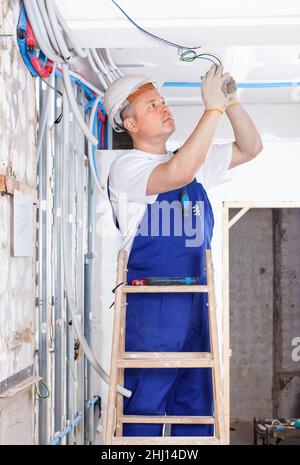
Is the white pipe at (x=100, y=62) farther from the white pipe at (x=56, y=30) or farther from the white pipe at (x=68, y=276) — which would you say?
the white pipe at (x=56, y=30)

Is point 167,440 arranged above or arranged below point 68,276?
below

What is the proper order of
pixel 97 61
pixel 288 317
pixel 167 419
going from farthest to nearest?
pixel 288 317
pixel 97 61
pixel 167 419

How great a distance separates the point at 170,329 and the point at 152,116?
914mm

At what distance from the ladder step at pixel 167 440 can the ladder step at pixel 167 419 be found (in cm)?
8

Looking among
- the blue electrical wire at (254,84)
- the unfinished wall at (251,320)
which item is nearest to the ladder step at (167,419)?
the blue electrical wire at (254,84)

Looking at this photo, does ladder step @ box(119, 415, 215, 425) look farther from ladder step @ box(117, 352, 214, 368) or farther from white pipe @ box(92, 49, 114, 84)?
white pipe @ box(92, 49, 114, 84)

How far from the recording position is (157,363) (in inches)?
97.7

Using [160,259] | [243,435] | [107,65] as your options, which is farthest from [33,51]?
[243,435]

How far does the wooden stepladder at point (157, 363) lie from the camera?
8.04 ft

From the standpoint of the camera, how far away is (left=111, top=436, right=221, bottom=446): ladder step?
7.91 ft

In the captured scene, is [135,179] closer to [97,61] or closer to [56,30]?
[56,30]

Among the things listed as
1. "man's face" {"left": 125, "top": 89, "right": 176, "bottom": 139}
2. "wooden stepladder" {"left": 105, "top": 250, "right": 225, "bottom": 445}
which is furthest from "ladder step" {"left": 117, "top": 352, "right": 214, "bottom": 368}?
"man's face" {"left": 125, "top": 89, "right": 176, "bottom": 139}

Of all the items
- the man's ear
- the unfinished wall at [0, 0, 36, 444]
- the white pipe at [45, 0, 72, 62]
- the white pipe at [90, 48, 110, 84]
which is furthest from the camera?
the white pipe at [90, 48, 110, 84]

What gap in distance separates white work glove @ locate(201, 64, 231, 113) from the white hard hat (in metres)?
0.34
